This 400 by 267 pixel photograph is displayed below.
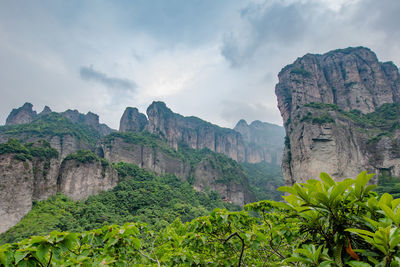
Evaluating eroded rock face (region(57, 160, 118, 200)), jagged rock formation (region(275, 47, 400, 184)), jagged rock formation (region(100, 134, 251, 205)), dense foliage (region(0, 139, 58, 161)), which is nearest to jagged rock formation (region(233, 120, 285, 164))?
jagged rock formation (region(100, 134, 251, 205))

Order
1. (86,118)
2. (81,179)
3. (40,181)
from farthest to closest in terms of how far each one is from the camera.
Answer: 1. (86,118)
2. (81,179)
3. (40,181)

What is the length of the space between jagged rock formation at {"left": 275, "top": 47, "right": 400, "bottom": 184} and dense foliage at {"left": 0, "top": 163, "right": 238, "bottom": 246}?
20.1 m

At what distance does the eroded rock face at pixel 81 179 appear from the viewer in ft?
103

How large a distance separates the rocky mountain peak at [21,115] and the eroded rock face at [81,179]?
50405 mm

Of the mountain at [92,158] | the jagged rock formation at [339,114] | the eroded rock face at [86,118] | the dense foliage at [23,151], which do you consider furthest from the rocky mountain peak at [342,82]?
the eroded rock face at [86,118]

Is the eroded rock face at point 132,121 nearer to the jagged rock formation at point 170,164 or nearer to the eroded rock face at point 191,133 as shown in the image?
the eroded rock face at point 191,133

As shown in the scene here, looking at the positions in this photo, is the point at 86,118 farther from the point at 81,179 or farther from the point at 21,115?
the point at 81,179

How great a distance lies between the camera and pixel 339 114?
119 ft

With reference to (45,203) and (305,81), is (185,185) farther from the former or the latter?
(305,81)

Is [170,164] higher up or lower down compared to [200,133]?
lower down

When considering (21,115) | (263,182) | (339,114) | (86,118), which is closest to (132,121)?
(86,118)

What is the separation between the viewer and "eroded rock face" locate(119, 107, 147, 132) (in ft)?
245

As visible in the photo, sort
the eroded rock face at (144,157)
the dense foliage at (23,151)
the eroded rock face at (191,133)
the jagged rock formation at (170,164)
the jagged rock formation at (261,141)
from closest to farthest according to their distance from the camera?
the dense foliage at (23,151), the eroded rock face at (144,157), the jagged rock formation at (170,164), the eroded rock face at (191,133), the jagged rock formation at (261,141)

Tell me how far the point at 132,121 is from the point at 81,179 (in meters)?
44.5
